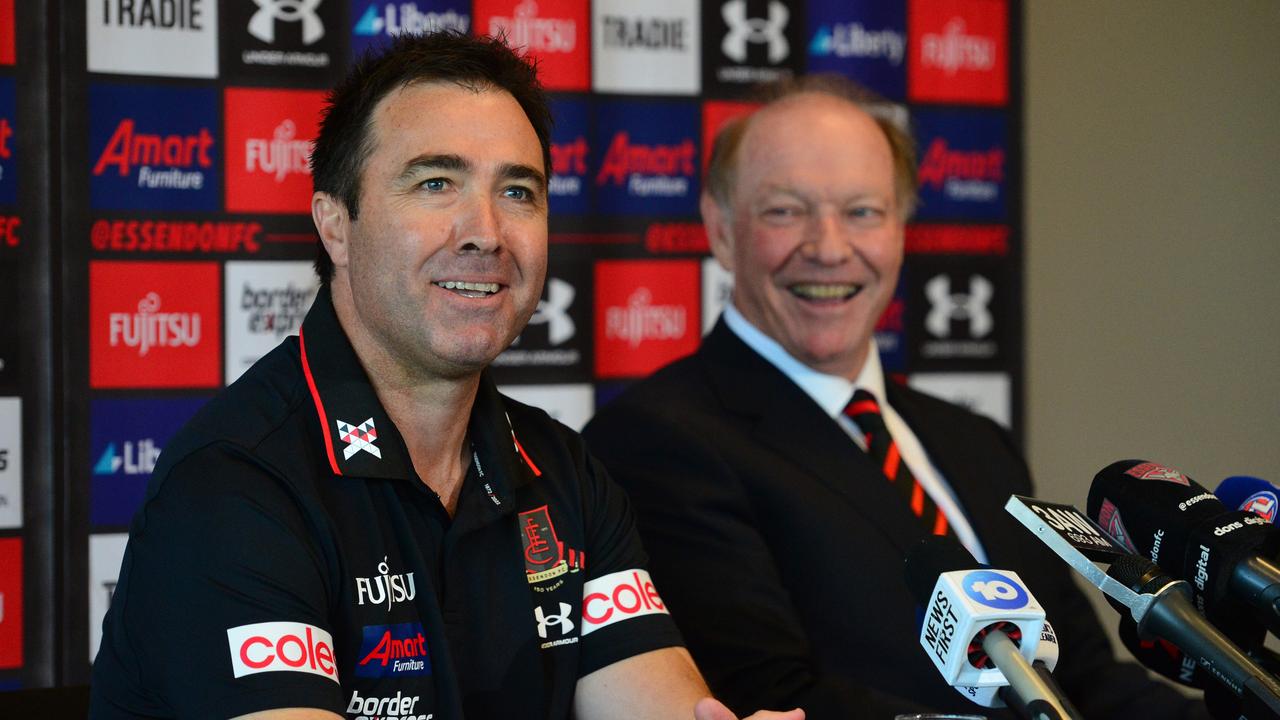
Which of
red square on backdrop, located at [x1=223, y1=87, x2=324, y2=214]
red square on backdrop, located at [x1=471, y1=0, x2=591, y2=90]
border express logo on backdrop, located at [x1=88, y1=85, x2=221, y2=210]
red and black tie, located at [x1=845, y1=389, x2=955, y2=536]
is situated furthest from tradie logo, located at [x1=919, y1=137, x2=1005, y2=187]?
border express logo on backdrop, located at [x1=88, y1=85, x2=221, y2=210]

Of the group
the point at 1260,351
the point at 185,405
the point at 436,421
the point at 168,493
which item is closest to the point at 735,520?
the point at 436,421

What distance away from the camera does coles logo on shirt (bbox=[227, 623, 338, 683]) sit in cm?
128

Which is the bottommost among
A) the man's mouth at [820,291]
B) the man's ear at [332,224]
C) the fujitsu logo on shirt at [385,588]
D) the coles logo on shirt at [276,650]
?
the coles logo on shirt at [276,650]

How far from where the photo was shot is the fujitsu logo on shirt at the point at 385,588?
4.65 ft

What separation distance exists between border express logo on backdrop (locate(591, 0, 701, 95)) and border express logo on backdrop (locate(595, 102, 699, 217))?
0.16 feet

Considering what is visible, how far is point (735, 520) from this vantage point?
199 cm

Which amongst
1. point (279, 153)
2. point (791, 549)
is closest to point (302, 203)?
point (279, 153)

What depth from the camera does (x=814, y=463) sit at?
2096mm

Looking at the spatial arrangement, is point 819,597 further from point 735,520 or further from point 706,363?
point 706,363

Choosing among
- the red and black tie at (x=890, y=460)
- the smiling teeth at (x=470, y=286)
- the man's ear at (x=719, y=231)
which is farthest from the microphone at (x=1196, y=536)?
the man's ear at (x=719, y=231)

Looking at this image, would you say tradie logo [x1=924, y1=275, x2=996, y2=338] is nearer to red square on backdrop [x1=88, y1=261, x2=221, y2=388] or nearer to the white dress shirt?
the white dress shirt

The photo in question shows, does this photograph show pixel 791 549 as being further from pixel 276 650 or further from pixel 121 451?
pixel 121 451

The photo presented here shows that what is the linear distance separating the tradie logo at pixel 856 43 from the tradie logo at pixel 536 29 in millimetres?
606

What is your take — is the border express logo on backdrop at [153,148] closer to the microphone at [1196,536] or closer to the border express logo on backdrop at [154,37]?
the border express logo on backdrop at [154,37]
